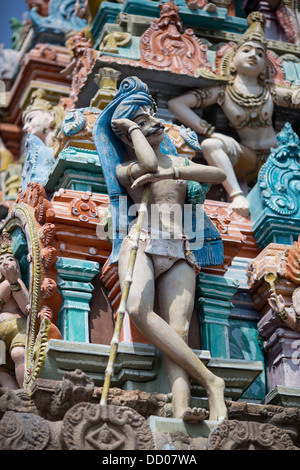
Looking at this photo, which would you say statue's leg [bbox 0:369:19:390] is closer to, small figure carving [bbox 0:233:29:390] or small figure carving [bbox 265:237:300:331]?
small figure carving [bbox 0:233:29:390]

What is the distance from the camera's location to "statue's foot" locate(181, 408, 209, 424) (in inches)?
366

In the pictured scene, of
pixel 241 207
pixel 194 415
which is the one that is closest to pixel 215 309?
pixel 241 207

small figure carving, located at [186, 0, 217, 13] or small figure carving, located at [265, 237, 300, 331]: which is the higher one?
small figure carving, located at [186, 0, 217, 13]

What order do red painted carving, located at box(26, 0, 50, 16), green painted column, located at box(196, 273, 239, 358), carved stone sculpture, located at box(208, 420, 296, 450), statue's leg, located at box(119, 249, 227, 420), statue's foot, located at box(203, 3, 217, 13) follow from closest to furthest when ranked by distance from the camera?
carved stone sculpture, located at box(208, 420, 296, 450) → statue's leg, located at box(119, 249, 227, 420) → green painted column, located at box(196, 273, 239, 358) → statue's foot, located at box(203, 3, 217, 13) → red painted carving, located at box(26, 0, 50, 16)

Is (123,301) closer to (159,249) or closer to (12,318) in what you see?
(159,249)

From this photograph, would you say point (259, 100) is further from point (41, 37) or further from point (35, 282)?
point (41, 37)

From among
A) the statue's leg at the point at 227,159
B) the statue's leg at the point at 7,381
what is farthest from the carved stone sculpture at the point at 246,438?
the statue's leg at the point at 227,159

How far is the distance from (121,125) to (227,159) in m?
2.93

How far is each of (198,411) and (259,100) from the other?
5.54 m

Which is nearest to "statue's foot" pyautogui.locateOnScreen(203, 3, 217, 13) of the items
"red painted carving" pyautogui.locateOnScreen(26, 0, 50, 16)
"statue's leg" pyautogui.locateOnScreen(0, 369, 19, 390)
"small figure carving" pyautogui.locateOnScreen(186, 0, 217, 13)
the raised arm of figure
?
"small figure carving" pyautogui.locateOnScreen(186, 0, 217, 13)

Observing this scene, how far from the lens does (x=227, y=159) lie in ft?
43.7

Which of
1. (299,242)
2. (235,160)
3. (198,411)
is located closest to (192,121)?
(235,160)

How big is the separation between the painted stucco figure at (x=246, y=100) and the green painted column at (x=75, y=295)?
3.14 m

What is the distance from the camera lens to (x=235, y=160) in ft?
44.7
